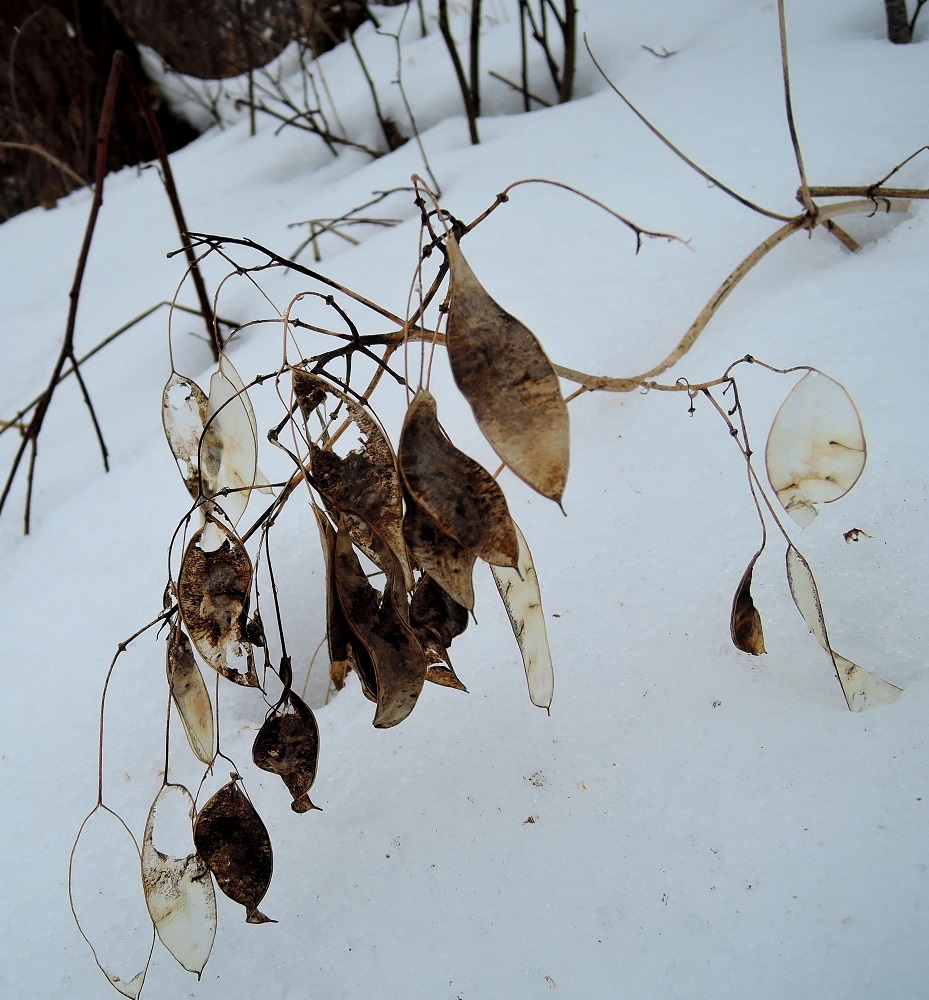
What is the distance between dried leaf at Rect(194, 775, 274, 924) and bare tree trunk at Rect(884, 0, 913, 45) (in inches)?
48.9

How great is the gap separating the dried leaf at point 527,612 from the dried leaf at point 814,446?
0.59ft

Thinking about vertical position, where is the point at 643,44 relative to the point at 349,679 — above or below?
above

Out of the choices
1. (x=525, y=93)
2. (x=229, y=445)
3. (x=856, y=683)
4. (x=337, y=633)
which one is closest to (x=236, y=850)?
(x=337, y=633)

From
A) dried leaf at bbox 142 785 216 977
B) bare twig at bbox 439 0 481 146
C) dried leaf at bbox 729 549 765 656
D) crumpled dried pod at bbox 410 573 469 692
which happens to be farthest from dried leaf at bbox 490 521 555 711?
bare twig at bbox 439 0 481 146

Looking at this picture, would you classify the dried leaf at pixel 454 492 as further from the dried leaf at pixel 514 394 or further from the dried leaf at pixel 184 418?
the dried leaf at pixel 184 418

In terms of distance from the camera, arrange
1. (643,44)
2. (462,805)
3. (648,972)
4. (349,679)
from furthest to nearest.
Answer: (643,44)
(349,679)
(462,805)
(648,972)

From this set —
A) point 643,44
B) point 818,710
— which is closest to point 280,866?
point 818,710

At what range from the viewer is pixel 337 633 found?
454mm

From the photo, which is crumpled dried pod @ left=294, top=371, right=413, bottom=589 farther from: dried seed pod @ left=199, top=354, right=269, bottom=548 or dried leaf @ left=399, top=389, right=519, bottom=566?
dried seed pod @ left=199, top=354, right=269, bottom=548

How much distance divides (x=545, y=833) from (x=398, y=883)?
0.34 ft

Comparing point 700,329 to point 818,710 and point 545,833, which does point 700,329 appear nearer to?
point 818,710

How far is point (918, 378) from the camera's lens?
634 millimetres

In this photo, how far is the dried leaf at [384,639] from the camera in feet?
1.46

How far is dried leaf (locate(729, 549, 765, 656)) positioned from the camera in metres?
0.51
